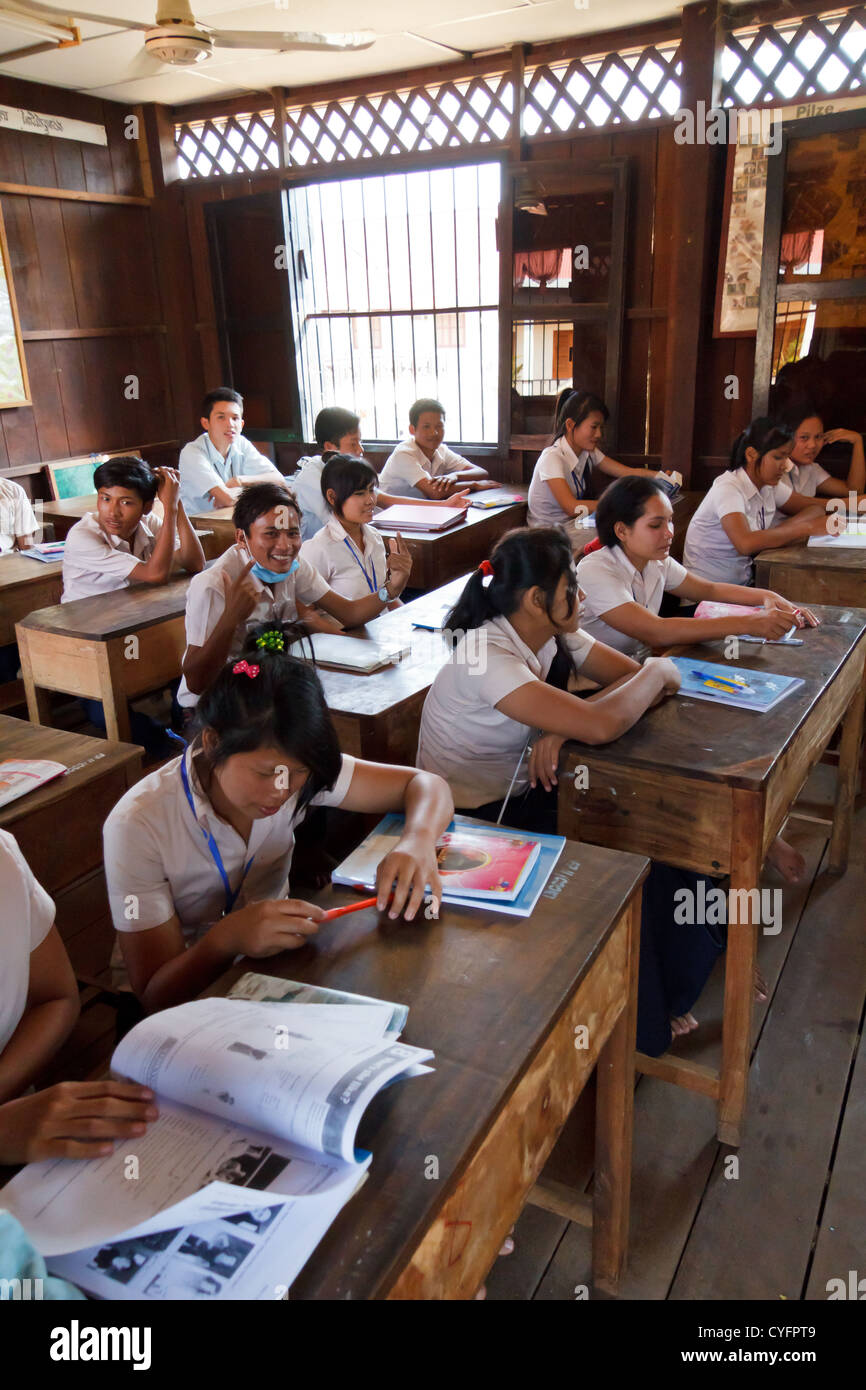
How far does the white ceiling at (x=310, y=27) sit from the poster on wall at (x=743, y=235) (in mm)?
720

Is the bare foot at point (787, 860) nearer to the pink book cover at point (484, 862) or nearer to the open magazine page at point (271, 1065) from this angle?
the pink book cover at point (484, 862)

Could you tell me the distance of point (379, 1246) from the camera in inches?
31.4

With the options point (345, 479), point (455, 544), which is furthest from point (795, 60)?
point (345, 479)

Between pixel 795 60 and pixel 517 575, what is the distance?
3733mm

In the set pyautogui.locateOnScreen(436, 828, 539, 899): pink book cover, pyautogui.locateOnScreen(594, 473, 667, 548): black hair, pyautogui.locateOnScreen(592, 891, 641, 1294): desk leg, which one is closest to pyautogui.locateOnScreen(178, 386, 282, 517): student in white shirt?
pyautogui.locateOnScreen(594, 473, 667, 548): black hair

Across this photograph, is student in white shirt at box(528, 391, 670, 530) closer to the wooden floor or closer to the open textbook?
the wooden floor

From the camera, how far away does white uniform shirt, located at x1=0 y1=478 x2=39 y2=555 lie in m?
4.50

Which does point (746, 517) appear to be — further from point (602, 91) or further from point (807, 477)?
point (602, 91)

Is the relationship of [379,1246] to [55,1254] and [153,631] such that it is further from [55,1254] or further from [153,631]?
[153,631]

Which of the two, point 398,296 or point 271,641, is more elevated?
point 398,296

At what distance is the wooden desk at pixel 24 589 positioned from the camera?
352 cm

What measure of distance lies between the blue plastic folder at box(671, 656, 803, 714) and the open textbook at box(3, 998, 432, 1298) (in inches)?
49.1

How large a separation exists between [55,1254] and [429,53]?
5.58m

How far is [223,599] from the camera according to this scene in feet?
8.56
